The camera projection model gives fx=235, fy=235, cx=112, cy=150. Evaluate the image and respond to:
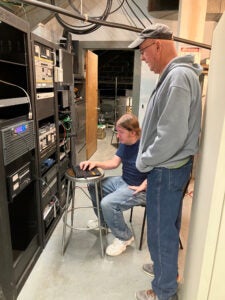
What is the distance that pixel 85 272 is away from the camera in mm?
1763

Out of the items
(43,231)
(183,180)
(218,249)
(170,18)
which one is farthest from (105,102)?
(218,249)

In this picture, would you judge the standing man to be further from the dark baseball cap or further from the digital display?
the digital display

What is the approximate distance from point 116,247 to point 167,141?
1.19 m

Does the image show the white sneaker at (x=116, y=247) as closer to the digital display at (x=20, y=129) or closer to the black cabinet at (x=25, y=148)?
the black cabinet at (x=25, y=148)

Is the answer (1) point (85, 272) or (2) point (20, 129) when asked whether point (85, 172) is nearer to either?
(2) point (20, 129)

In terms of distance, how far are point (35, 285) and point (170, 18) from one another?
3.89 metres

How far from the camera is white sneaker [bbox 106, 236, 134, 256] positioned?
1.93 meters

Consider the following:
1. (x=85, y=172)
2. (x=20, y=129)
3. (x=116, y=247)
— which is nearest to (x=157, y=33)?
(x=20, y=129)

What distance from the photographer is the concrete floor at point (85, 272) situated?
5.18 feet

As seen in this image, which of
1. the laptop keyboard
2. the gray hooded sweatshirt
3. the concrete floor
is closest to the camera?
the gray hooded sweatshirt

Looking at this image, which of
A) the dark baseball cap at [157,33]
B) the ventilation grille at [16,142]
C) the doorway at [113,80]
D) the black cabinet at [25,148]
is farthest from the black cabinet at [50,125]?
the doorway at [113,80]

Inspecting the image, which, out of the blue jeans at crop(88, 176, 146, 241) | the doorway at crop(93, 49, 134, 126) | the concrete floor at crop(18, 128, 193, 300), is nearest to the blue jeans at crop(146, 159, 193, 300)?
the concrete floor at crop(18, 128, 193, 300)

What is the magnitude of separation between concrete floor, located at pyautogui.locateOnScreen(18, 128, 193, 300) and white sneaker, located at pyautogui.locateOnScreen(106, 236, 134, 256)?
34 mm

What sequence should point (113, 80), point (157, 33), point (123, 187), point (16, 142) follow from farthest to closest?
point (113, 80) < point (123, 187) < point (16, 142) < point (157, 33)
